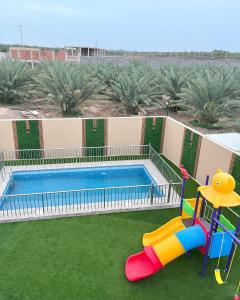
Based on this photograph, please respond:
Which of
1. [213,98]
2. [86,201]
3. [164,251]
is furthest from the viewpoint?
[213,98]

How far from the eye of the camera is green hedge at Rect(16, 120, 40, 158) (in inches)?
498

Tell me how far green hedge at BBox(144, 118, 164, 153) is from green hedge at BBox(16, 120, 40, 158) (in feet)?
17.3

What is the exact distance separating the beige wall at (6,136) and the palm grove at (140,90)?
3.48m

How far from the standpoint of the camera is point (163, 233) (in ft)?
25.0

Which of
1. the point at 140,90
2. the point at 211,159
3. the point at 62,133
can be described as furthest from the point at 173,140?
the point at 62,133

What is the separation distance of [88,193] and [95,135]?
3.64 meters

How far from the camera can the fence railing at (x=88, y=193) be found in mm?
9312

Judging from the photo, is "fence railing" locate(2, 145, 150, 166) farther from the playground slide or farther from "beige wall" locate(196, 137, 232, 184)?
the playground slide

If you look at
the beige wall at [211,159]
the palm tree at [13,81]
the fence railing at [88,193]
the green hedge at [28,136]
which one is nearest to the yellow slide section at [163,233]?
the fence railing at [88,193]

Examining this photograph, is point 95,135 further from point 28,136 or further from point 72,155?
point 28,136

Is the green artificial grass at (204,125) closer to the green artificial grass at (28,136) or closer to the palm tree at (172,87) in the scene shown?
the palm tree at (172,87)

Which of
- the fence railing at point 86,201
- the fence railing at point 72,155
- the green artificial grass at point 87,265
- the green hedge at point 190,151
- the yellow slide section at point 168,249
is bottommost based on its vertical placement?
the green artificial grass at point 87,265

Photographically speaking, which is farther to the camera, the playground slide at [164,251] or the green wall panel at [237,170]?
the green wall panel at [237,170]

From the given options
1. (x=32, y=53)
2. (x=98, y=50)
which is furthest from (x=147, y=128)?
(x=98, y=50)
